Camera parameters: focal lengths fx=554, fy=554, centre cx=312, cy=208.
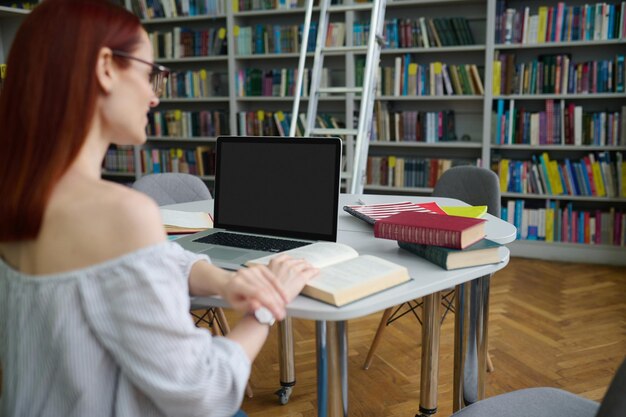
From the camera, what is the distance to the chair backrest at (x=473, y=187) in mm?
2395

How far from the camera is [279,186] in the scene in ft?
4.76

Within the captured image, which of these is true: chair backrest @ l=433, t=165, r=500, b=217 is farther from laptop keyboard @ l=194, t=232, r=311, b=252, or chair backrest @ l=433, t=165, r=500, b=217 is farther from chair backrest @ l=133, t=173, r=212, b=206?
laptop keyboard @ l=194, t=232, r=311, b=252

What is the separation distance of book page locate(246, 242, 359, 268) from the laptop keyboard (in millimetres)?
97

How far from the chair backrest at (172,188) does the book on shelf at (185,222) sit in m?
0.59

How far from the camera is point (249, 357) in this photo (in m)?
0.85

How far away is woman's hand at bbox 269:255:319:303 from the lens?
3.16 ft

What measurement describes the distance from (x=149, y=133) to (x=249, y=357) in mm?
4560

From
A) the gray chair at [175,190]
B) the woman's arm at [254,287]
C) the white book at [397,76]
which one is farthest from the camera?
the white book at [397,76]

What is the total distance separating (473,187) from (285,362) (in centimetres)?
112

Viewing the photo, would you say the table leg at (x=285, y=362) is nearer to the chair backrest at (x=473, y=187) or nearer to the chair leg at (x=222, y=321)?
the chair leg at (x=222, y=321)

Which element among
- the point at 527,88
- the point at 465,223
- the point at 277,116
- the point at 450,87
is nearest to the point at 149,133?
the point at 277,116

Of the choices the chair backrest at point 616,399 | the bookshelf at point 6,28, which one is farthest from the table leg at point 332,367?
the bookshelf at point 6,28

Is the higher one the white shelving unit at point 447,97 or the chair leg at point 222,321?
the white shelving unit at point 447,97

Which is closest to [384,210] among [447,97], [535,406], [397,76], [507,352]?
[535,406]
